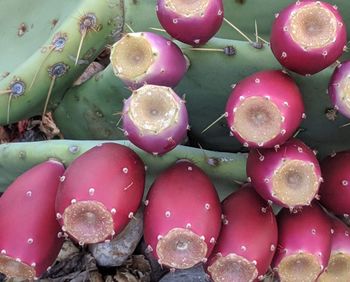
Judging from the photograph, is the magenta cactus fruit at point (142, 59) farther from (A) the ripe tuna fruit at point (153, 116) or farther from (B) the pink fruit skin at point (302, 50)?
(B) the pink fruit skin at point (302, 50)

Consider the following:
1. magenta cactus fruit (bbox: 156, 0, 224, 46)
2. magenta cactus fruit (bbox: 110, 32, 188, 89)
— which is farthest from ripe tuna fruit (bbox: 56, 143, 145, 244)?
magenta cactus fruit (bbox: 156, 0, 224, 46)

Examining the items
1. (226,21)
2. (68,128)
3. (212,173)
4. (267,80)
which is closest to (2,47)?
(68,128)

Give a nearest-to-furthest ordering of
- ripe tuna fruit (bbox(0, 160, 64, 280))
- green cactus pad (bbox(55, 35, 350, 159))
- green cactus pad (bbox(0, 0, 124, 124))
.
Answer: ripe tuna fruit (bbox(0, 160, 64, 280)), green cactus pad (bbox(55, 35, 350, 159)), green cactus pad (bbox(0, 0, 124, 124))

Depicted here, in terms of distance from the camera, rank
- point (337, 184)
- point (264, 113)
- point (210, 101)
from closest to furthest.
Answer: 1. point (264, 113)
2. point (337, 184)
3. point (210, 101)

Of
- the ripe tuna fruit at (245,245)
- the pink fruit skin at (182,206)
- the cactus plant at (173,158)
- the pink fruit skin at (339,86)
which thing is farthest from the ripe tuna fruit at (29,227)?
the pink fruit skin at (339,86)

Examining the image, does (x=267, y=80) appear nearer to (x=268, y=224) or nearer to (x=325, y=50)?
(x=325, y=50)

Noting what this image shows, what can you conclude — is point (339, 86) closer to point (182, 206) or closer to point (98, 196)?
point (182, 206)

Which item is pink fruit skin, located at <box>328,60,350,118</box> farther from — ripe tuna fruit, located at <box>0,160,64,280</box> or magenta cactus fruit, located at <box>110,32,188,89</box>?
ripe tuna fruit, located at <box>0,160,64,280</box>

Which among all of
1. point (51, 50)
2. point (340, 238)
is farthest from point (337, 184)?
point (51, 50)
